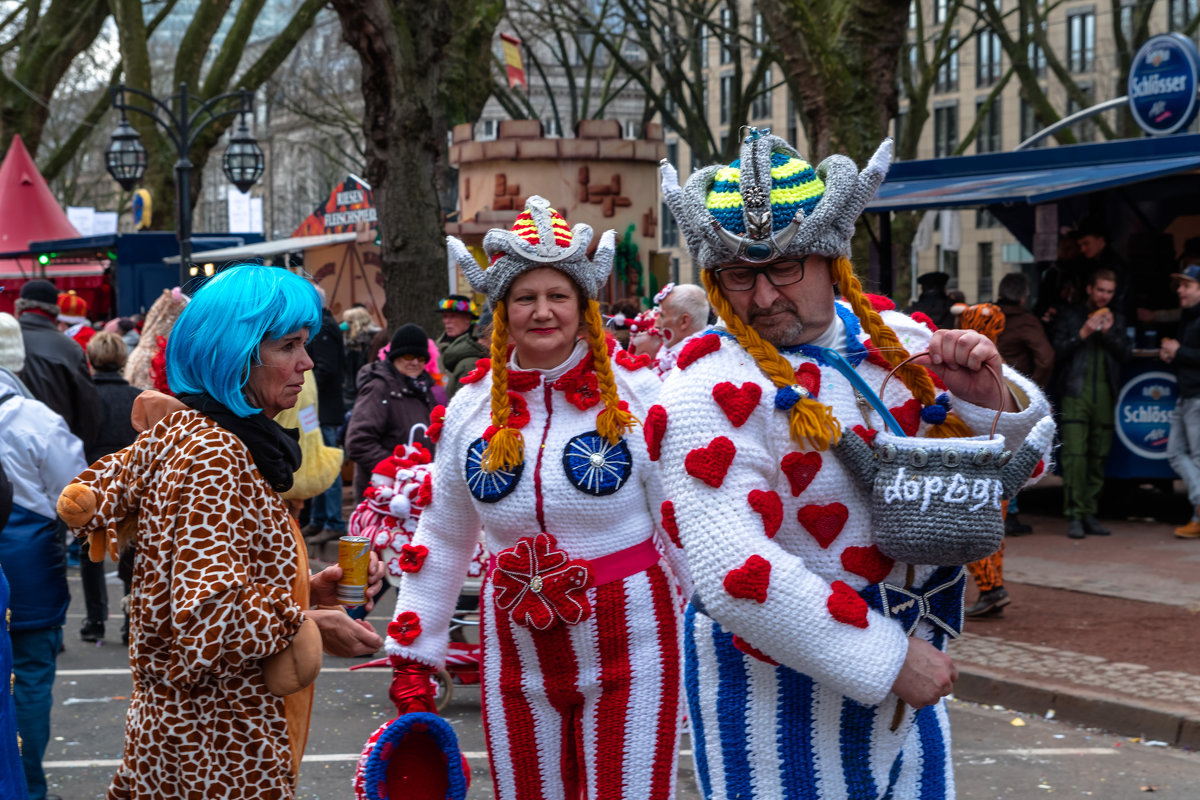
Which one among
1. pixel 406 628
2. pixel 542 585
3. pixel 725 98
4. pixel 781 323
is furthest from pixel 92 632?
pixel 725 98

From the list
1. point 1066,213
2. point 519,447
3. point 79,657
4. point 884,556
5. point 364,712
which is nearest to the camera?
point 884,556

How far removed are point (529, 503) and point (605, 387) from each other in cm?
40

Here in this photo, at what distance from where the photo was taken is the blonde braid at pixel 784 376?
263 centimetres

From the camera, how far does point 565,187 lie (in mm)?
15672

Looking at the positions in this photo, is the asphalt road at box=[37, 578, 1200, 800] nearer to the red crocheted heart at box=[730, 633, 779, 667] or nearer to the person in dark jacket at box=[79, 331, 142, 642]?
the person in dark jacket at box=[79, 331, 142, 642]

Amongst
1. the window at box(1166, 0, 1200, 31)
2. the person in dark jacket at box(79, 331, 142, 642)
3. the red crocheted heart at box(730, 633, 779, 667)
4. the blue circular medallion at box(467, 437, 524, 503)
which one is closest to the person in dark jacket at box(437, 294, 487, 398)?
the person in dark jacket at box(79, 331, 142, 642)

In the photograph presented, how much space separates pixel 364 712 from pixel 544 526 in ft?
11.6

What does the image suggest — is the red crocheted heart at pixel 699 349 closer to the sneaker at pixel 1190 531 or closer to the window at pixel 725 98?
the sneaker at pixel 1190 531

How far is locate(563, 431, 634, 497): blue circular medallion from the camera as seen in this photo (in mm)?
3895

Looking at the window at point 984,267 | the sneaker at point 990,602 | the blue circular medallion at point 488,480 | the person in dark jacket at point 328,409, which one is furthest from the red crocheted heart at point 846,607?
the window at point 984,267

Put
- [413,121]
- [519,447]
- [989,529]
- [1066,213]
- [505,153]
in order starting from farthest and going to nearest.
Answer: [505,153], [1066,213], [413,121], [519,447], [989,529]

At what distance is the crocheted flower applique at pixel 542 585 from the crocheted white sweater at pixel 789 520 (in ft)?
3.73

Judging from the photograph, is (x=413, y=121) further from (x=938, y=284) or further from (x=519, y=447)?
(x=519, y=447)

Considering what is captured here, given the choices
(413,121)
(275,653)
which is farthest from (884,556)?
(413,121)
